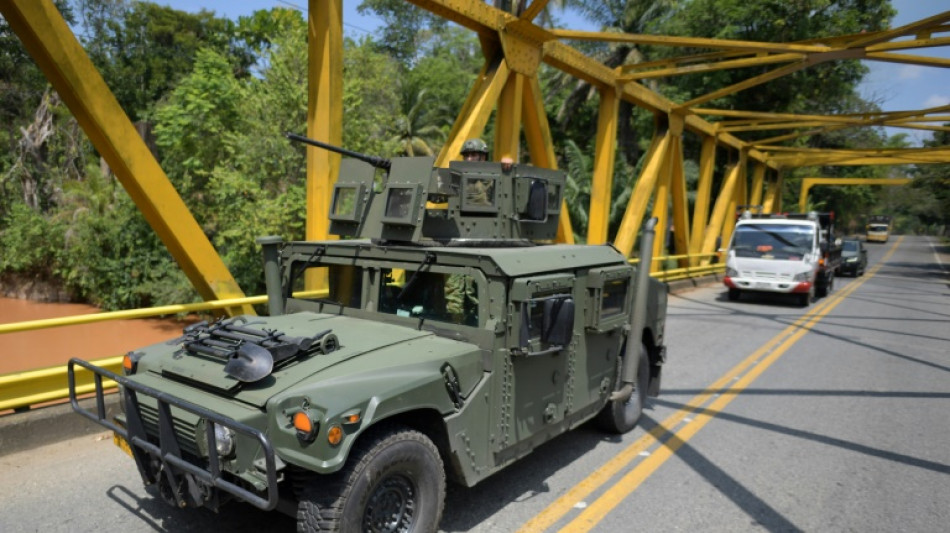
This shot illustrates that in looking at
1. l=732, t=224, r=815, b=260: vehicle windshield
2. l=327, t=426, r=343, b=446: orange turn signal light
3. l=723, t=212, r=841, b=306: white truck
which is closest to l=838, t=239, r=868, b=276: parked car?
l=723, t=212, r=841, b=306: white truck

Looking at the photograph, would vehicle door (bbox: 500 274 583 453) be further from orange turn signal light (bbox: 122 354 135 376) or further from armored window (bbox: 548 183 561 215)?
orange turn signal light (bbox: 122 354 135 376)

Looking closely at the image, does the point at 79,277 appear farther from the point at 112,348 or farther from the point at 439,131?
the point at 439,131

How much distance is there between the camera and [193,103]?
53.5ft

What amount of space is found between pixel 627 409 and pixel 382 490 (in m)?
3.20

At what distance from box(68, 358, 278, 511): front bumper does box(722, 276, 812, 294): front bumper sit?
1448 centimetres

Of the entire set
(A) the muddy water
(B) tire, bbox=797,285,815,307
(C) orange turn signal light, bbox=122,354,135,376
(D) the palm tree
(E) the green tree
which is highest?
→ (E) the green tree

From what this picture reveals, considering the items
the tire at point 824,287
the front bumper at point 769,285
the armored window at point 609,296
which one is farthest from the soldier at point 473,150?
the tire at point 824,287

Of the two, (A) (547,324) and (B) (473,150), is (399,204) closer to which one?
(B) (473,150)

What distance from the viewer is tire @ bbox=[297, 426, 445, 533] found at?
117 inches

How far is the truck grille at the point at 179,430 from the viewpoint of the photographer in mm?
3125

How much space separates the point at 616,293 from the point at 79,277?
19400 mm

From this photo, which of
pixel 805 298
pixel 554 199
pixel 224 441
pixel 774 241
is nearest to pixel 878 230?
pixel 774 241

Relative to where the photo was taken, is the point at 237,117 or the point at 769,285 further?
the point at 237,117

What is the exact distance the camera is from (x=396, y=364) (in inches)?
133
